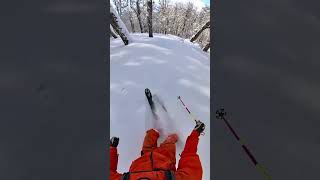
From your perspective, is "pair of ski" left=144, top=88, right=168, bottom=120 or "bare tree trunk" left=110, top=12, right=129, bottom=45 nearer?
"pair of ski" left=144, top=88, right=168, bottom=120

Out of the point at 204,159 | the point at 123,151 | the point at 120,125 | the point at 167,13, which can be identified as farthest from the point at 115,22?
the point at 167,13

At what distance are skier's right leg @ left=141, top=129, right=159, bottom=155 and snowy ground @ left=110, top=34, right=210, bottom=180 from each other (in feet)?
0.20

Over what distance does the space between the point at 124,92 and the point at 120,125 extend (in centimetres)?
28

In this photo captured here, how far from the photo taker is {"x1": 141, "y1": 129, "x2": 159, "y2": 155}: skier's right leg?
57.0 inches

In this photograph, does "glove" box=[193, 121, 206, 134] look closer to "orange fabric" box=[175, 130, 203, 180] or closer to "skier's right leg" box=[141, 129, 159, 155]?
"orange fabric" box=[175, 130, 203, 180]

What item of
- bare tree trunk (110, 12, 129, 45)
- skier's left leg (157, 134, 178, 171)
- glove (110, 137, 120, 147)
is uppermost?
bare tree trunk (110, 12, 129, 45)

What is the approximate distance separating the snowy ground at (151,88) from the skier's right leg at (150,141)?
6 centimetres

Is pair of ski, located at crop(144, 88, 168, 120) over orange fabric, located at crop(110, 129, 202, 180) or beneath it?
over

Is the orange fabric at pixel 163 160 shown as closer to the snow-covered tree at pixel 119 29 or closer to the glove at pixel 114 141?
the glove at pixel 114 141

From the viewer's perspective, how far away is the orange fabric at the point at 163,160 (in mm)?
1063

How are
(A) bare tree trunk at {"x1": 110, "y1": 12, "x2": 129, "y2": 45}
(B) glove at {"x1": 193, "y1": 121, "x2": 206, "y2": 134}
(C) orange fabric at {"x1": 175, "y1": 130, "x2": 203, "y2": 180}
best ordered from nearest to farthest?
(C) orange fabric at {"x1": 175, "y1": 130, "x2": 203, "y2": 180}, (B) glove at {"x1": 193, "y1": 121, "x2": 206, "y2": 134}, (A) bare tree trunk at {"x1": 110, "y1": 12, "x2": 129, "y2": 45}

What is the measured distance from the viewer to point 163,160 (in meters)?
1.26

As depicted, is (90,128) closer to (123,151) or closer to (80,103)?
(80,103)

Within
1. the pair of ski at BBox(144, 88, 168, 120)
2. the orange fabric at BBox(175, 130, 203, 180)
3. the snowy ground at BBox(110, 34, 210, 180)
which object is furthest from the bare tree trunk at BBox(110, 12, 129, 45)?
the orange fabric at BBox(175, 130, 203, 180)
